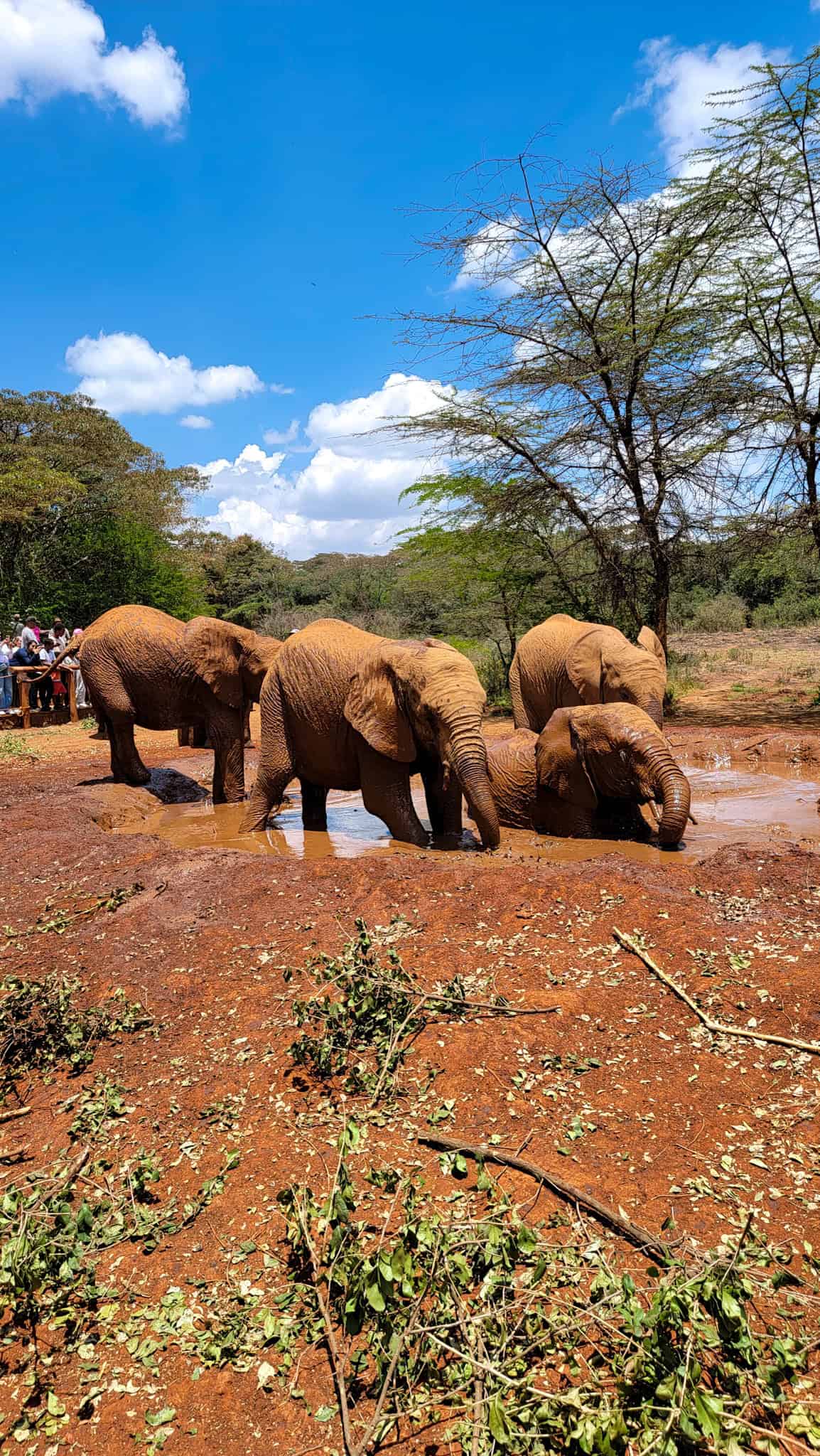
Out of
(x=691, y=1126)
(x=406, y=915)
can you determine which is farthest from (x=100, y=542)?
(x=691, y=1126)

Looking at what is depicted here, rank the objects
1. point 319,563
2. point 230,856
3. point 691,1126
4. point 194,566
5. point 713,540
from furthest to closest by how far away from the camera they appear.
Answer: point 319,563
point 194,566
point 713,540
point 230,856
point 691,1126

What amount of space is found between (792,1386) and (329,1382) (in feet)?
3.95

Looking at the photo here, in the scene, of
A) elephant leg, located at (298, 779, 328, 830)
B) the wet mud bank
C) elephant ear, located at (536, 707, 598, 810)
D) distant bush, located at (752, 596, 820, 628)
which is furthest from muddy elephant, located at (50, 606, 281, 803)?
distant bush, located at (752, 596, 820, 628)

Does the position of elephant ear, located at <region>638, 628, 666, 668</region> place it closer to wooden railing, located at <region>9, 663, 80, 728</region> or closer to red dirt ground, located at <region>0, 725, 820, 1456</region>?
red dirt ground, located at <region>0, 725, 820, 1456</region>

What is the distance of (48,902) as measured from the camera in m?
6.11

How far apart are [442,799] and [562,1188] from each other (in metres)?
4.90

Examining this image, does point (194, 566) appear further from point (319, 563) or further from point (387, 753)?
point (319, 563)

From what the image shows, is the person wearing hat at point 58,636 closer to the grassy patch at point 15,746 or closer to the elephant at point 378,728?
the grassy patch at point 15,746

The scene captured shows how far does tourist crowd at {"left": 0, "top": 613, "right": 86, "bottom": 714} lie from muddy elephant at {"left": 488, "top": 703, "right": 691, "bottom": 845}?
41.2 feet

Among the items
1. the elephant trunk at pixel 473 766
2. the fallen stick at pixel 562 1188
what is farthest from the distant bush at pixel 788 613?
the fallen stick at pixel 562 1188

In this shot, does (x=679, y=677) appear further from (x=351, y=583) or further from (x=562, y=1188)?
(x=351, y=583)

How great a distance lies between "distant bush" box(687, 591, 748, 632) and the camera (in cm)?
3388

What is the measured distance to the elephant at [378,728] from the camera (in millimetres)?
6516

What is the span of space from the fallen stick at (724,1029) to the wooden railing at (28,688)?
1425 centimetres
